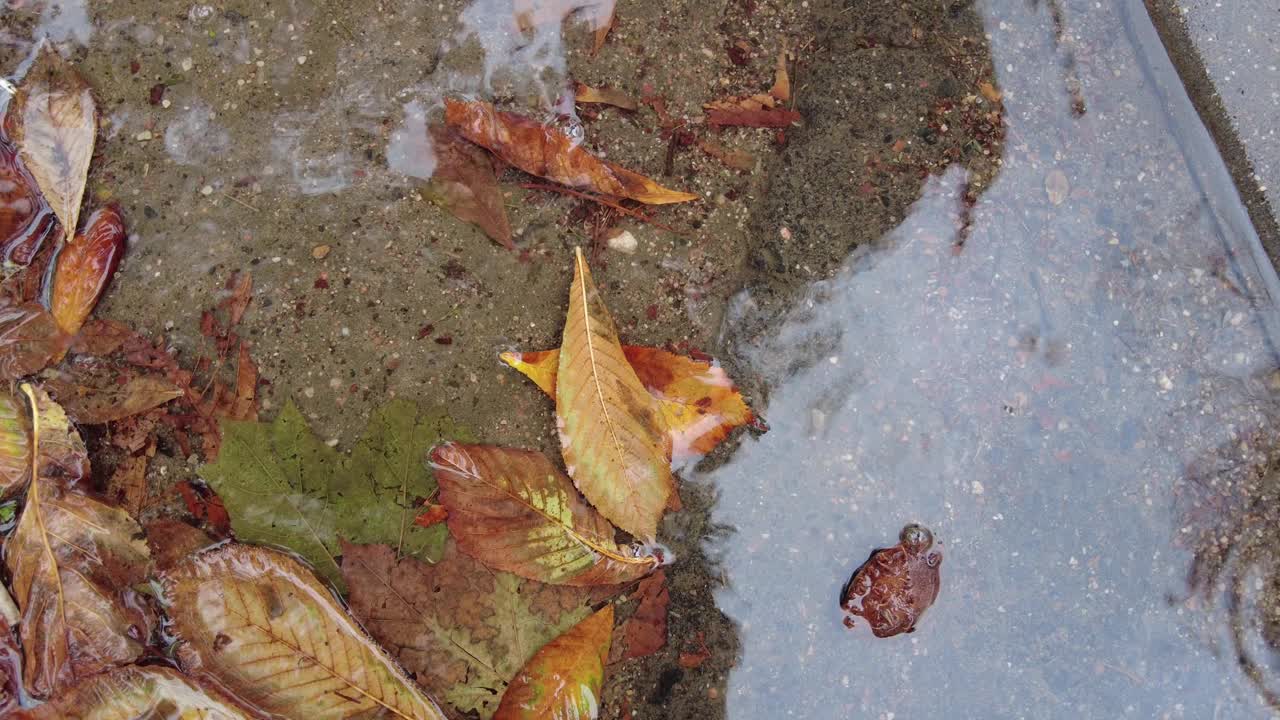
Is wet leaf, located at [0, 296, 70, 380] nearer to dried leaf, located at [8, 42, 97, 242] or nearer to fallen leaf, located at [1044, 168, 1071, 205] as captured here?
dried leaf, located at [8, 42, 97, 242]

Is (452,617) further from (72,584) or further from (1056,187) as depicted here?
(1056,187)

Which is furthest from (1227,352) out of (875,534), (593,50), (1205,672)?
(593,50)

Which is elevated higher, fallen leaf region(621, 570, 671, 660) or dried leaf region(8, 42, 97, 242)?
dried leaf region(8, 42, 97, 242)

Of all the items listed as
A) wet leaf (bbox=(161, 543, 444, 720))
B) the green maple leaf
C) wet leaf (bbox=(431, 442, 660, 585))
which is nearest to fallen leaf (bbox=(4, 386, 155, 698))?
wet leaf (bbox=(161, 543, 444, 720))

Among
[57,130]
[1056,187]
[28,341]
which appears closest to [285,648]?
[28,341]

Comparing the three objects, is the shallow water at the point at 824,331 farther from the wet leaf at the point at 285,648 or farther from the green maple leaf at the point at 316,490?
the wet leaf at the point at 285,648
